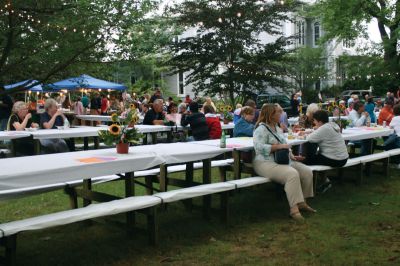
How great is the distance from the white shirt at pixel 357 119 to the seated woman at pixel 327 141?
12.9 ft

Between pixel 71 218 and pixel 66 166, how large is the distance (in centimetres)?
51

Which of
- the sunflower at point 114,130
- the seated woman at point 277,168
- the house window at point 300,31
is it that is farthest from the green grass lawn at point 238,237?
the house window at point 300,31

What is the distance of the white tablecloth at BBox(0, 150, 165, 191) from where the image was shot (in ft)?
14.0

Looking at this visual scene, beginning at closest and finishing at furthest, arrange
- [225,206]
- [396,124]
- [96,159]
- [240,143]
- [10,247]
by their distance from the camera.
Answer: [10,247], [96,159], [225,206], [240,143], [396,124]

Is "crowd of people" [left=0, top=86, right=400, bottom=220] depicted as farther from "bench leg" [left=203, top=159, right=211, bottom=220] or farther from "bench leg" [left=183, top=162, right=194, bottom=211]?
"bench leg" [left=183, top=162, right=194, bottom=211]

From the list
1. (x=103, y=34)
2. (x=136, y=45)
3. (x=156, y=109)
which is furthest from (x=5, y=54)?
(x=156, y=109)

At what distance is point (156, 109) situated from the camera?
12055 millimetres

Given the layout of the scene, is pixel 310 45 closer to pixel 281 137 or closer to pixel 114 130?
pixel 281 137

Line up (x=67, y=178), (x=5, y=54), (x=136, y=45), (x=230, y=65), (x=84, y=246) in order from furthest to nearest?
1. (x=230, y=65)
2. (x=136, y=45)
3. (x=5, y=54)
4. (x=84, y=246)
5. (x=67, y=178)

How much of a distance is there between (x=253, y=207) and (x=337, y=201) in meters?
1.33

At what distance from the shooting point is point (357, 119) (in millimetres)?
11297

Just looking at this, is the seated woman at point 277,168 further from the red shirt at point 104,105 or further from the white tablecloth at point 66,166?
the red shirt at point 104,105

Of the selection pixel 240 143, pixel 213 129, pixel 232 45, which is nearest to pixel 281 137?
pixel 240 143

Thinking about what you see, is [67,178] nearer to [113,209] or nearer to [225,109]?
[113,209]
